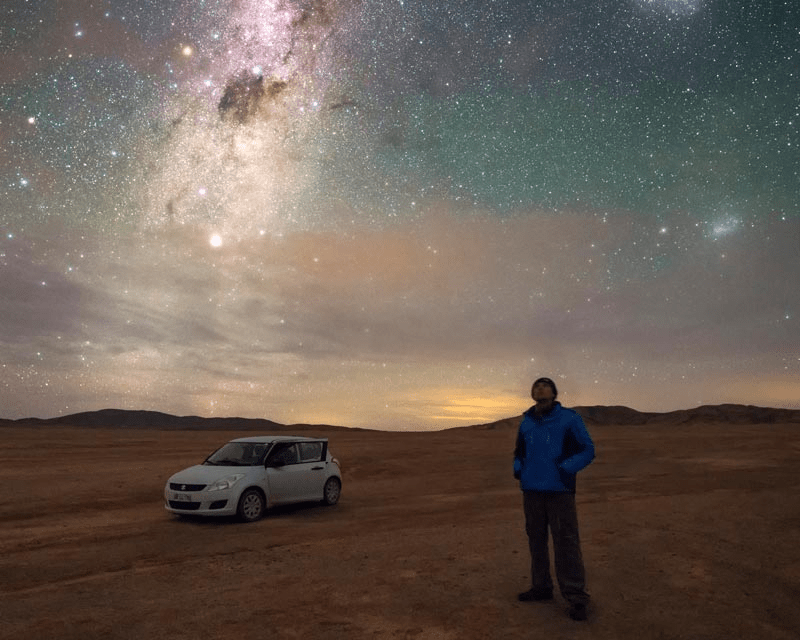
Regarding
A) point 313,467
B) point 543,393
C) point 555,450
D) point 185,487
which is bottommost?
point 185,487

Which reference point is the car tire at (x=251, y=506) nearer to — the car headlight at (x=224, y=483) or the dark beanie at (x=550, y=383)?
the car headlight at (x=224, y=483)

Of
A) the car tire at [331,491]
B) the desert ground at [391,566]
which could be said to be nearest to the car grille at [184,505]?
the desert ground at [391,566]

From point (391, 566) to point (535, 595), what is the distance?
89.8 inches

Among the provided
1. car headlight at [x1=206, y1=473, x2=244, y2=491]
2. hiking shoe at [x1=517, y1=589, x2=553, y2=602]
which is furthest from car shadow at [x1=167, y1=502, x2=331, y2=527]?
hiking shoe at [x1=517, y1=589, x2=553, y2=602]

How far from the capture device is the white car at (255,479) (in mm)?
11820

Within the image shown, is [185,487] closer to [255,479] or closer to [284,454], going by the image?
[255,479]

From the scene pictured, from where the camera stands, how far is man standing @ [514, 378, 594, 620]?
19.8 ft

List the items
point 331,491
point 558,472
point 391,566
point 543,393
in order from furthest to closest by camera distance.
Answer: point 331,491, point 391,566, point 543,393, point 558,472

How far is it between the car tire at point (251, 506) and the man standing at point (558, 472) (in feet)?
23.4

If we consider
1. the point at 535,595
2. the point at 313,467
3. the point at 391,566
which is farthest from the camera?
the point at 313,467

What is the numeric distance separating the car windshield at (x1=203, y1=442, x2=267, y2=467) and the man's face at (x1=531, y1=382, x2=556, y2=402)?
8049mm

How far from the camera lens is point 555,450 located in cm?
607

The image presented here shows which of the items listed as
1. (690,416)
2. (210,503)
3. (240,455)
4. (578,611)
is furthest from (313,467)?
(690,416)

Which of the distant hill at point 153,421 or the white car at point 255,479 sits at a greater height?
the distant hill at point 153,421
